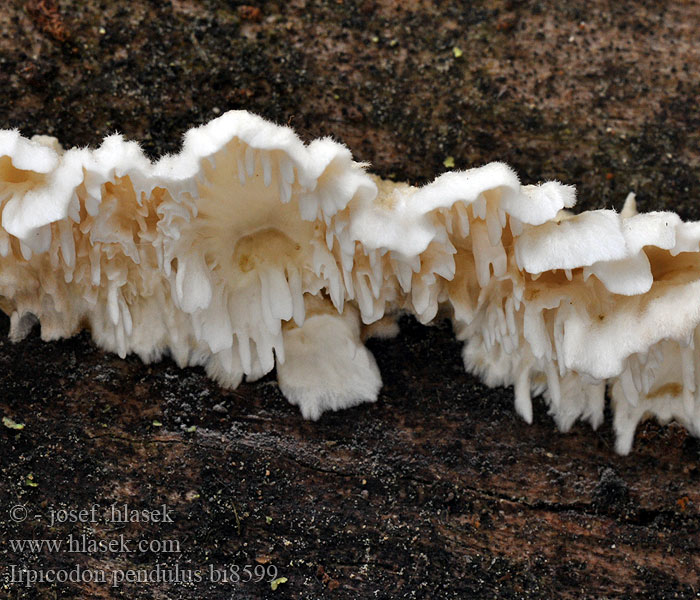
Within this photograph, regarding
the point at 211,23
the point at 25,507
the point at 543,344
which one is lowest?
the point at 25,507

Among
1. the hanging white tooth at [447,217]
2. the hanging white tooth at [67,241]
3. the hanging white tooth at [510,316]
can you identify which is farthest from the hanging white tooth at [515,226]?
the hanging white tooth at [67,241]

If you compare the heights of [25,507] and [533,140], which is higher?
[533,140]

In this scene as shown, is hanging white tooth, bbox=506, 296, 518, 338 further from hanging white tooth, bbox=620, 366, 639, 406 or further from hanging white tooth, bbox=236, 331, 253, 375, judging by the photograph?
hanging white tooth, bbox=236, 331, 253, 375

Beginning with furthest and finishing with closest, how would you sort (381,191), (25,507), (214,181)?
(25,507) < (381,191) < (214,181)

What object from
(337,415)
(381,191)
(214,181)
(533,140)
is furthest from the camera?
(533,140)

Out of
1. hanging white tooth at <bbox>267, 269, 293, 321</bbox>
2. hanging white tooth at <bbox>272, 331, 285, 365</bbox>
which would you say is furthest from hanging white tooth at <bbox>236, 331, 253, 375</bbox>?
hanging white tooth at <bbox>267, 269, 293, 321</bbox>

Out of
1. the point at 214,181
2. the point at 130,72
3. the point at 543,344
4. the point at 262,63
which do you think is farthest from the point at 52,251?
the point at 543,344

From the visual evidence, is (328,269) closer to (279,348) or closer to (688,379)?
(279,348)

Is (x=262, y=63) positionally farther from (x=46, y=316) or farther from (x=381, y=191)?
(x=46, y=316)
